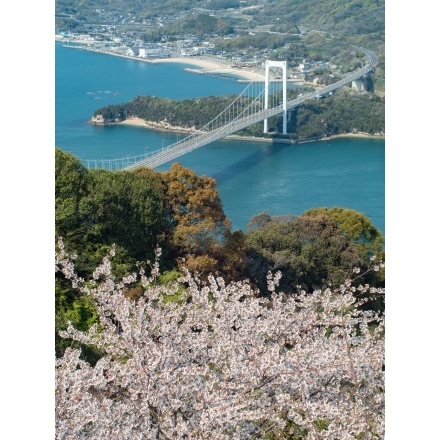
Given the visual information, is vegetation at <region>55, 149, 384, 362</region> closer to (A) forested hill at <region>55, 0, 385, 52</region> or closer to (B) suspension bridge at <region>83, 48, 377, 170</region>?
(A) forested hill at <region>55, 0, 385, 52</region>

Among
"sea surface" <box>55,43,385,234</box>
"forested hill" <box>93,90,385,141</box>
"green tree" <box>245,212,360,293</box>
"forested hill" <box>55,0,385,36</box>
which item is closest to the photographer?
"green tree" <box>245,212,360,293</box>

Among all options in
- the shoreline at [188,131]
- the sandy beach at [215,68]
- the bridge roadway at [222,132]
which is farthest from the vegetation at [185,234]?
the sandy beach at [215,68]

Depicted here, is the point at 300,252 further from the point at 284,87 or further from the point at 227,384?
the point at 284,87

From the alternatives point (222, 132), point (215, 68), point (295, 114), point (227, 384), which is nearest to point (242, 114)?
point (222, 132)

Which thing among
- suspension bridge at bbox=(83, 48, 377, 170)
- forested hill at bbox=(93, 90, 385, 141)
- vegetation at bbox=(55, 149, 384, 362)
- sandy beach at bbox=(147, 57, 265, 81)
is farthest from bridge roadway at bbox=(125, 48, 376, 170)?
vegetation at bbox=(55, 149, 384, 362)
